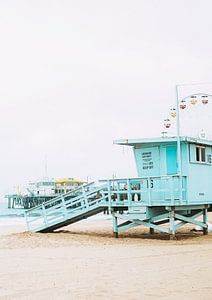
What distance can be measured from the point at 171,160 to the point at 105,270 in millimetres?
8769

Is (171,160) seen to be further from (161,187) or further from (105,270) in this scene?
(105,270)

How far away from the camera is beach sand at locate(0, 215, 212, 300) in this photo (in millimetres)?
8805

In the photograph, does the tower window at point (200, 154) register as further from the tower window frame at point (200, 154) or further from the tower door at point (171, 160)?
the tower door at point (171, 160)

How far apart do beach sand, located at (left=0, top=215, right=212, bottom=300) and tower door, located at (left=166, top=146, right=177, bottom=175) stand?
2.88m

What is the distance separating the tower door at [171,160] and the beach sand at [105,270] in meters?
2.88

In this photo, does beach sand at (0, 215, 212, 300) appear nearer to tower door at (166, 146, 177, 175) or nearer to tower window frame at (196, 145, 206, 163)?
tower door at (166, 146, 177, 175)

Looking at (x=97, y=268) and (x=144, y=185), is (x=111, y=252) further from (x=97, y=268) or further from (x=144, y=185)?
(x=144, y=185)

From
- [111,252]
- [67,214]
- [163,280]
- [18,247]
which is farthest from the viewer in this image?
[67,214]

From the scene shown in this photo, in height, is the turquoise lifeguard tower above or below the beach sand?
above

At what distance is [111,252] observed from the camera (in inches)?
577

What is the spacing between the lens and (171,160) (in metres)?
19.4

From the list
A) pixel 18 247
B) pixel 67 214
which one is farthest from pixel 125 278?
pixel 67 214

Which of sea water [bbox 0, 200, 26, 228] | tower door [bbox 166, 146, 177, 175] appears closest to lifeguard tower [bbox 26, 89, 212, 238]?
tower door [bbox 166, 146, 177, 175]

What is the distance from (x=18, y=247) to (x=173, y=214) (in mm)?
5499
